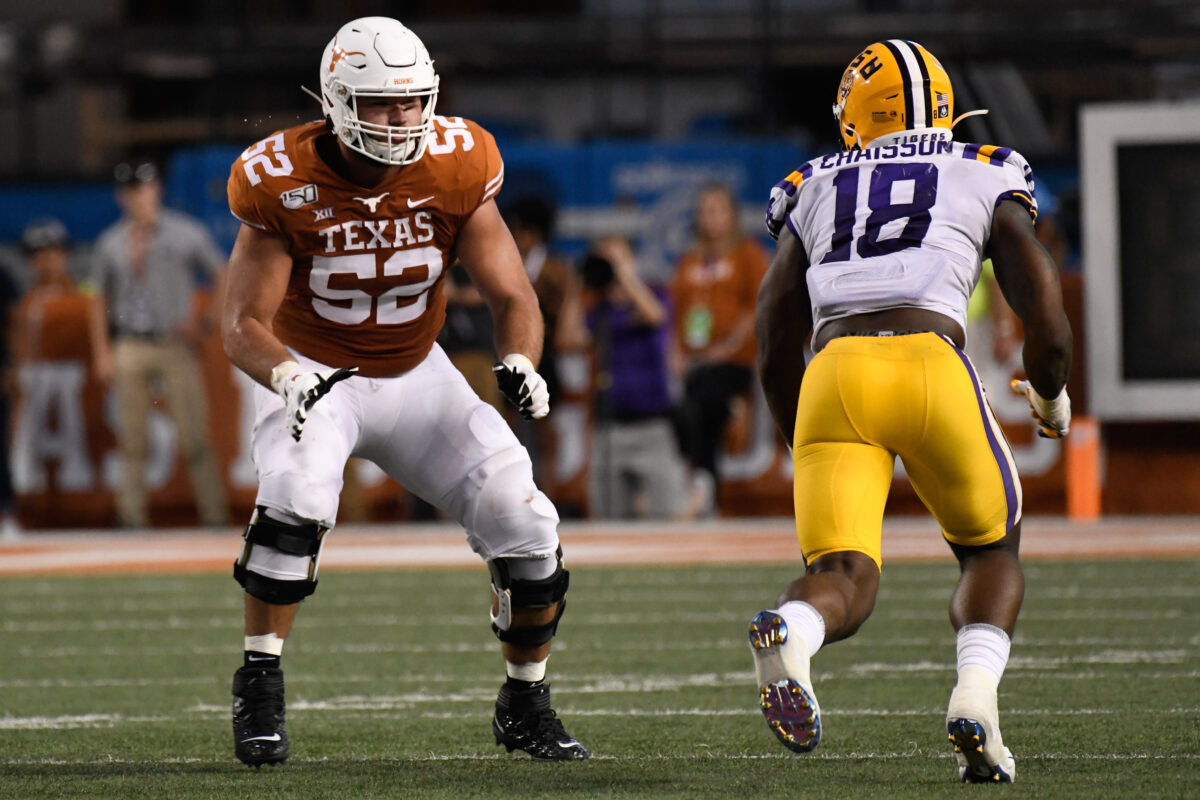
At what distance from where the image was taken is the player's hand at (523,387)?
4324 millimetres

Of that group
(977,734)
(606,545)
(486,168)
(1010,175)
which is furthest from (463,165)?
(606,545)

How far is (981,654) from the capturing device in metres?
3.79

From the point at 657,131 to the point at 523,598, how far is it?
1252 cm

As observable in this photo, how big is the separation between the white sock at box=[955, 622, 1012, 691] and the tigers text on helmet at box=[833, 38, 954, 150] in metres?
1.03

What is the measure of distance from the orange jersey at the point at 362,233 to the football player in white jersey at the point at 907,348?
0.81 m

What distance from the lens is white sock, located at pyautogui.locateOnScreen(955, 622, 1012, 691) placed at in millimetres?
3730

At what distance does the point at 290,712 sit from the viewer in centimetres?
518

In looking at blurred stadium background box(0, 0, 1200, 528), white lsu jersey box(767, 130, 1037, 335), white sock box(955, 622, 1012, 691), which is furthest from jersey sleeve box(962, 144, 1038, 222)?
blurred stadium background box(0, 0, 1200, 528)

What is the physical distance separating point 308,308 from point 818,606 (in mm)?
1509

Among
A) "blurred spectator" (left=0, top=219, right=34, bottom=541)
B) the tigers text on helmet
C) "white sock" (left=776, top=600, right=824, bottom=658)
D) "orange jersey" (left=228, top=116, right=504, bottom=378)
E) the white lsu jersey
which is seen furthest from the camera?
"blurred spectator" (left=0, top=219, right=34, bottom=541)

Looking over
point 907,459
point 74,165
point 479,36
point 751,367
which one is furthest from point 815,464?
point 74,165

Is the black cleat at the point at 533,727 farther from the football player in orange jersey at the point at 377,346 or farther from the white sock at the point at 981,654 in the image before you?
the white sock at the point at 981,654

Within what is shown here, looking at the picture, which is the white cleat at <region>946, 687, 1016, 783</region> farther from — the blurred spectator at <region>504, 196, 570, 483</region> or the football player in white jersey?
the blurred spectator at <region>504, 196, 570, 483</region>

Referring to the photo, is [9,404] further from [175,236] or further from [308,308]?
[308,308]
